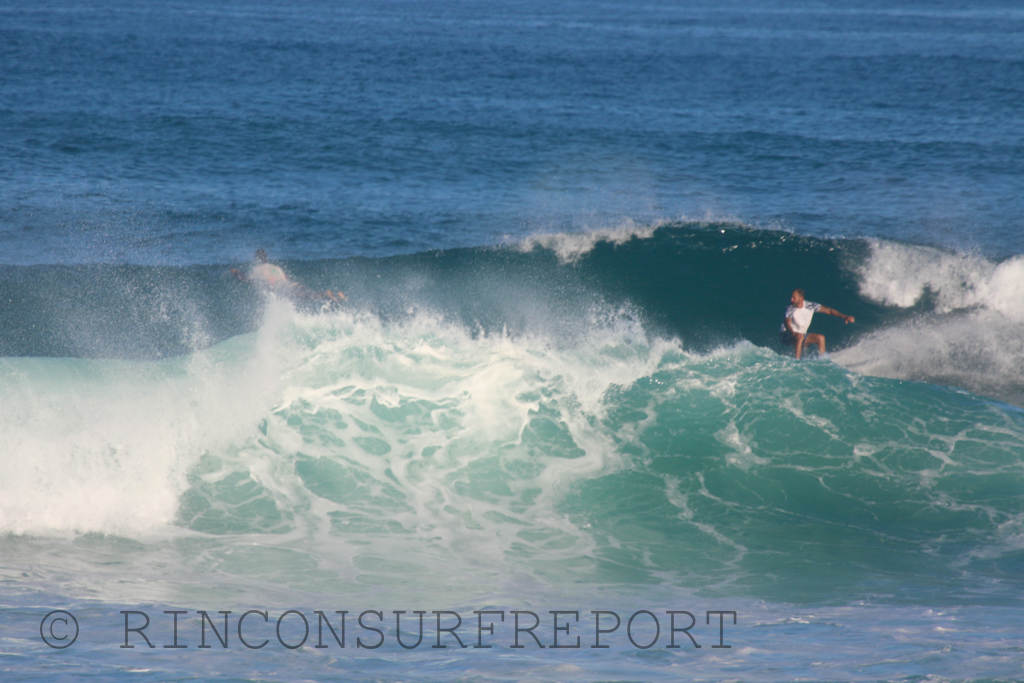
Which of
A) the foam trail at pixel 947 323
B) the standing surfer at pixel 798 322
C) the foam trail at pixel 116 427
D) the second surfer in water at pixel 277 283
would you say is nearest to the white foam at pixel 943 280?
the foam trail at pixel 947 323

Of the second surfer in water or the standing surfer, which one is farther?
the second surfer in water

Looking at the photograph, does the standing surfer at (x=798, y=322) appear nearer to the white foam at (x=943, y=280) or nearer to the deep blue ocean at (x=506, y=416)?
the deep blue ocean at (x=506, y=416)

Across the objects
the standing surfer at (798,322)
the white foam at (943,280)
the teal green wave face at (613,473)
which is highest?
the white foam at (943,280)

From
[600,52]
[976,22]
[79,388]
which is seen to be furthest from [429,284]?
[976,22]

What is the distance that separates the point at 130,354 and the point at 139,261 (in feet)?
26.5

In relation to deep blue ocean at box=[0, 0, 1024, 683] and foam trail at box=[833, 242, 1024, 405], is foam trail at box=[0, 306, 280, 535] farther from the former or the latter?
foam trail at box=[833, 242, 1024, 405]

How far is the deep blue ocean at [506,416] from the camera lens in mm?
6574

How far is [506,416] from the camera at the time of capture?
11.1 metres

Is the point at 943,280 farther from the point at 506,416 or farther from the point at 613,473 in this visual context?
the point at 506,416

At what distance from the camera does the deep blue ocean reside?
21.6 ft

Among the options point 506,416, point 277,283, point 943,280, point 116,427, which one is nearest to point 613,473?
point 506,416

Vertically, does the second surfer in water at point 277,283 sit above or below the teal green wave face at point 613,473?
above

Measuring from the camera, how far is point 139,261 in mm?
20422

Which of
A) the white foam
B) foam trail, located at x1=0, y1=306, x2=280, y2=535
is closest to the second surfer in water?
foam trail, located at x1=0, y1=306, x2=280, y2=535
